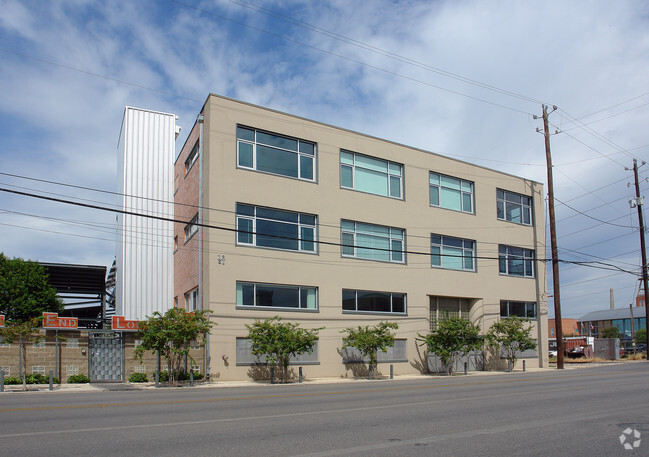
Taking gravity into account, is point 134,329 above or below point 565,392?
above

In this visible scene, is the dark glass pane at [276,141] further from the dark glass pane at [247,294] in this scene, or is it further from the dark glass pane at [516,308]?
the dark glass pane at [516,308]

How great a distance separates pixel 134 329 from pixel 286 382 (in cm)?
651

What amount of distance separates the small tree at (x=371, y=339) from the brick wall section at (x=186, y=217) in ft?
24.8

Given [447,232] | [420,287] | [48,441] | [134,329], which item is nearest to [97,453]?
[48,441]

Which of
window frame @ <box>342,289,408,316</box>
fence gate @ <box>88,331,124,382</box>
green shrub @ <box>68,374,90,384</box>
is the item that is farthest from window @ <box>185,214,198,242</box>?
green shrub @ <box>68,374,90,384</box>

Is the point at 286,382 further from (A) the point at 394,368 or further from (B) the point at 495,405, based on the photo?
(B) the point at 495,405

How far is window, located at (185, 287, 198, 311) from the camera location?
27.3 metres

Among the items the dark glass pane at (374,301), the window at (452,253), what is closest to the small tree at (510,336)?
the window at (452,253)

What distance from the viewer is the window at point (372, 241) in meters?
28.9

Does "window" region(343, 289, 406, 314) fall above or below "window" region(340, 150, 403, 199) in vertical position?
below

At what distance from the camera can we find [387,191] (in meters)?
31.1

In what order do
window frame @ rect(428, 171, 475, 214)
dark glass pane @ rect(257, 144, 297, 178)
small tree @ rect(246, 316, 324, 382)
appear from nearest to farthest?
small tree @ rect(246, 316, 324, 382) → dark glass pane @ rect(257, 144, 297, 178) → window frame @ rect(428, 171, 475, 214)

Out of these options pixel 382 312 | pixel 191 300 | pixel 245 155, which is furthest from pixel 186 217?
pixel 382 312

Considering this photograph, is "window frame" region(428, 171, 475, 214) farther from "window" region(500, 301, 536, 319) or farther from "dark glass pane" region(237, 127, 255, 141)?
"dark glass pane" region(237, 127, 255, 141)
